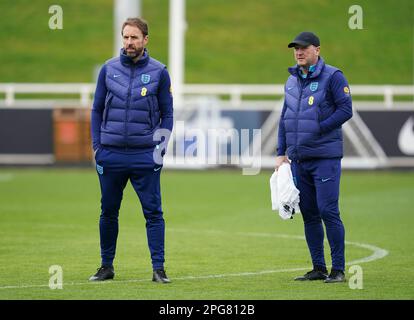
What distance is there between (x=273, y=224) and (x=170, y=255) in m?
3.88

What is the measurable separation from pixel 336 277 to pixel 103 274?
2.21m

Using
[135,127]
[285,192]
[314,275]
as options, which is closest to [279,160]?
[285,192]

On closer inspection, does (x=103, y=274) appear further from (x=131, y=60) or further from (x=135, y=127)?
(x=131, y=60)

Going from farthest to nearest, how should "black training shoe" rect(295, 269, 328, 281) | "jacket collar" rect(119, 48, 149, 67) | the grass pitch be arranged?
"black training shoe" rect(295, 269, 328, 281), "jacket collar" rect(119, 48, 149, 67), the grass pitch

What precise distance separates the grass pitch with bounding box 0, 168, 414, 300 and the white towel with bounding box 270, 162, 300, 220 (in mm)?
674

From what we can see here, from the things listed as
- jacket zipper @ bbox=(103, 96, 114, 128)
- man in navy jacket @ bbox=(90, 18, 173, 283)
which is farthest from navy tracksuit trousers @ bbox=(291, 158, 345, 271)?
jacket zipper @ bbox=(103, 96, 114, 128)

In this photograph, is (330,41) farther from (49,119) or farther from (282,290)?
(282,290)

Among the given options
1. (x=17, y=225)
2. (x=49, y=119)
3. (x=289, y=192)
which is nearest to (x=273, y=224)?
(x=17, y=225)

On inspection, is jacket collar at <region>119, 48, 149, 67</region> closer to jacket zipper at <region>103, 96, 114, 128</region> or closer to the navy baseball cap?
jacket zipper at <region>103, 96, 114, 128</region>

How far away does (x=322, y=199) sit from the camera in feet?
35.9

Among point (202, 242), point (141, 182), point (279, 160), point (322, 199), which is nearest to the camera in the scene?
point (141, 182)

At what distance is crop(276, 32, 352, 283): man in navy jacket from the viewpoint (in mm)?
10906

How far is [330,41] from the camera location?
159ft

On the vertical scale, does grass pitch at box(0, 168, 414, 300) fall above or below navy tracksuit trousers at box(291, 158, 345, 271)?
below
